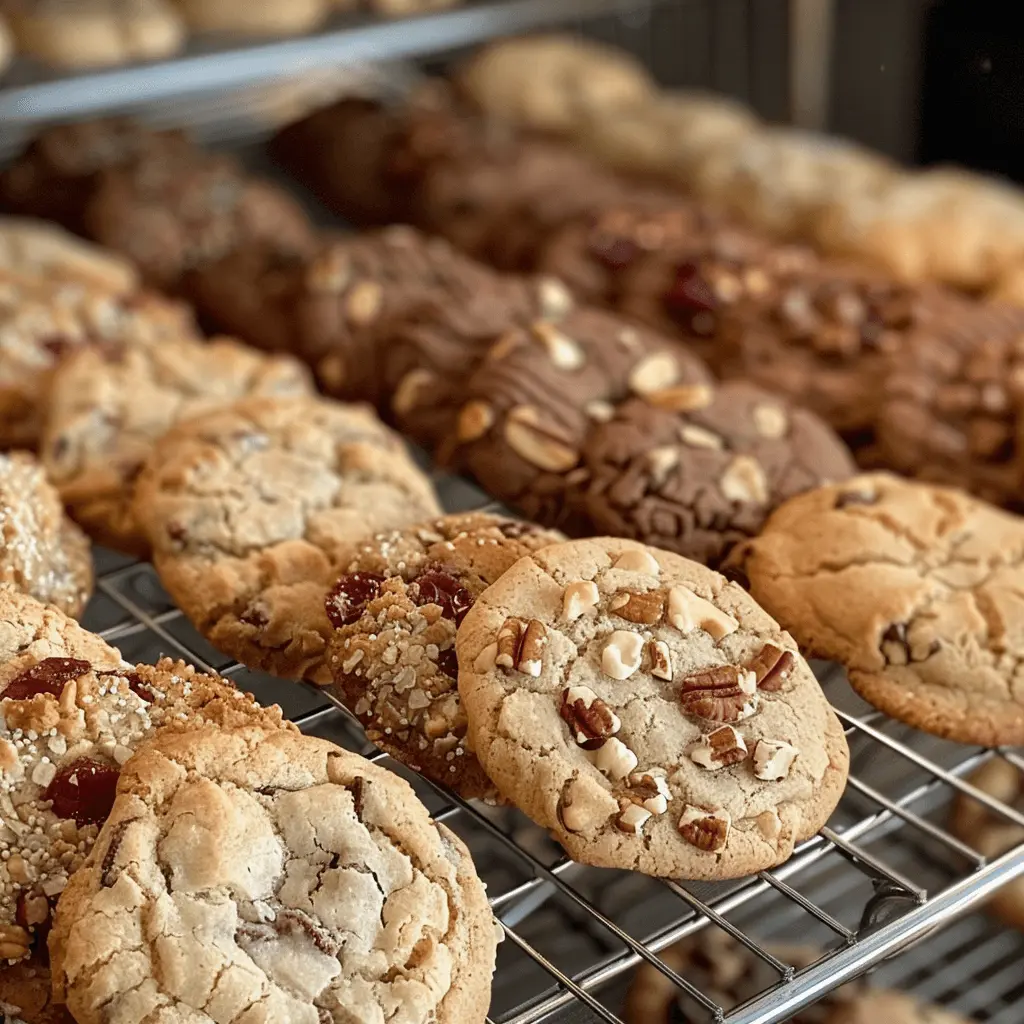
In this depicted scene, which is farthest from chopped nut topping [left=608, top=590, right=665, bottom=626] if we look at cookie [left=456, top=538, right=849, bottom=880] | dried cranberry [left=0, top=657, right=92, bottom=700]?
dried cranberry [left=0, top=657, right=92, bottom=700]

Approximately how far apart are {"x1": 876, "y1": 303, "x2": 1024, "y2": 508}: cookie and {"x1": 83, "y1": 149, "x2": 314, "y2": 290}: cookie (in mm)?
1030

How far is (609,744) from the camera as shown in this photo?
118cm

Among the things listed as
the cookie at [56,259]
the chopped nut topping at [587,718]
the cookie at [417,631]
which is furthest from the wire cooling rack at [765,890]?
the cookie at [56,259]

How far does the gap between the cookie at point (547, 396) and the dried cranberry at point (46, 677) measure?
Answer: 0.62m

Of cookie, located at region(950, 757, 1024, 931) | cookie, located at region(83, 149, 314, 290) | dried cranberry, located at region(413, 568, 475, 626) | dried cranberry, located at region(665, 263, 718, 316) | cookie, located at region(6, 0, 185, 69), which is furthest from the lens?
cookie, located at region(83, 149, 314, 290)

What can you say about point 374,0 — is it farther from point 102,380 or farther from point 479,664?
point 479,664

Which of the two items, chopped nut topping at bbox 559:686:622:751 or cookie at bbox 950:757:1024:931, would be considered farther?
cookie at bbox 950:757:1024:931

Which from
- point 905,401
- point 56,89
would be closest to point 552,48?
point 56,89

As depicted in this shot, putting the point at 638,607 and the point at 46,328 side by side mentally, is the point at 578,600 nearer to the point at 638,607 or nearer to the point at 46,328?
the point at 638,607

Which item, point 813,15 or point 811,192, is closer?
point 811,192

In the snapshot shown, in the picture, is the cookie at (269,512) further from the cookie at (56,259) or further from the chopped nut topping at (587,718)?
the cookie at (56,259)

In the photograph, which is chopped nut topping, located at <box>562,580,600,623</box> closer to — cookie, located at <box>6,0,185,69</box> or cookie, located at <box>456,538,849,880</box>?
cookie, located at <box>456,538,849,880</box>

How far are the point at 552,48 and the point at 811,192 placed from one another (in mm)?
792

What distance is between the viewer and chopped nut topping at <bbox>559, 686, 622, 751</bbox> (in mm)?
1185
